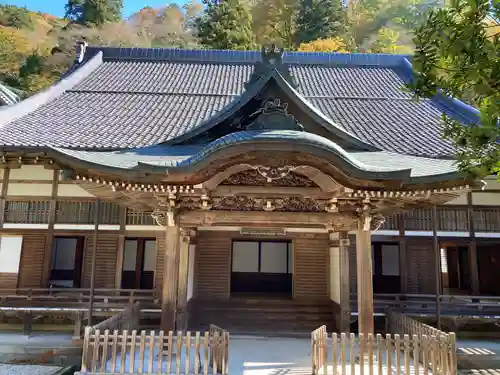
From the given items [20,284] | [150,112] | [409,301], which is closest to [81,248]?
[20,284]

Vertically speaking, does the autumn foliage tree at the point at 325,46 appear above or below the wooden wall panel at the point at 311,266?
above

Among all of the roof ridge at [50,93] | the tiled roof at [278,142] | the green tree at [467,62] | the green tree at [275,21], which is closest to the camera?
the green tree at [467,62]

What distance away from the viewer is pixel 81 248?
10.8 meters

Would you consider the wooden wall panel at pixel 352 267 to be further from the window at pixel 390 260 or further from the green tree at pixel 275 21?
the green tree at pixel 275 21

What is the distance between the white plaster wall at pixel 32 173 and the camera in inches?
404

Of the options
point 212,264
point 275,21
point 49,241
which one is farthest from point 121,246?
point 275,21

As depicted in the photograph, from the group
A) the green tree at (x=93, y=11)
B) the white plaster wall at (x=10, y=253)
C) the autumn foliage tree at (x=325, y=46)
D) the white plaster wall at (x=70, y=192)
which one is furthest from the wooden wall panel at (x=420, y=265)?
the green tree at (x=93, y=11)

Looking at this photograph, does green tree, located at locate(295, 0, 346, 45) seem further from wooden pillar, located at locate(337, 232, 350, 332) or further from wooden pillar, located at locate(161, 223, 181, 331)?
wooden pillar, located at locate(161, 223, 181, 331)

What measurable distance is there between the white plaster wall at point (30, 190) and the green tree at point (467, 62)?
9754mm

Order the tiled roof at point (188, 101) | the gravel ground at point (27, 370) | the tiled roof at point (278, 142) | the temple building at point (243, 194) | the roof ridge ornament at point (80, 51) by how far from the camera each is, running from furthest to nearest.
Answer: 1. the roof ridge ornament at point (80, 51)
2. the tiled roof at point (188, 101)
3. the gravel ground at point (27, 370)
4. the temple building at point (243, 194)
5. the tiled roof at point (278, 142)

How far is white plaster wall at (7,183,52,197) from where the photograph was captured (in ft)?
33.4

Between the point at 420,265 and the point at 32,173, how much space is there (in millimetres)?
10917

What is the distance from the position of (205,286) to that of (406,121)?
7.67 m

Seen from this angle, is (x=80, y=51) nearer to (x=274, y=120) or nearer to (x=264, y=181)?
(x=274, y=120)
